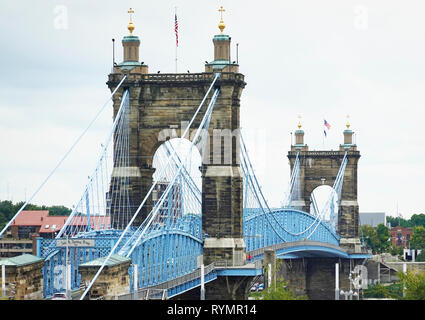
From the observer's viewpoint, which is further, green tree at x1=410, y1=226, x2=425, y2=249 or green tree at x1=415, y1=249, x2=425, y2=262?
green tree at x1=410, y1=226, x2=425, y2=249

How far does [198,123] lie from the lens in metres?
72.7

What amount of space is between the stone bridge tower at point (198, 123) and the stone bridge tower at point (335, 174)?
56626 millimetres

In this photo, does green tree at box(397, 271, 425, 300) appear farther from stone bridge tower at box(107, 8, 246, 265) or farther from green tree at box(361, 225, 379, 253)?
green tree at box(361, 225, 379, 253)

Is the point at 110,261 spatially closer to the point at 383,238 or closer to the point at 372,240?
the point at 372,240

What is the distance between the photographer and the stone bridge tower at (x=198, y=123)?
72.5 metres

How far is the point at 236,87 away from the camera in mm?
72625

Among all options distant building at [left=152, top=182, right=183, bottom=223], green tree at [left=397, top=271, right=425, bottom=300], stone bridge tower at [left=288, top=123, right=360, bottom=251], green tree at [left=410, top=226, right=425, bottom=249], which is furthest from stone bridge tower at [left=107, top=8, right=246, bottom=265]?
green tree at [left=410, top=226, right=425, bottom=249]

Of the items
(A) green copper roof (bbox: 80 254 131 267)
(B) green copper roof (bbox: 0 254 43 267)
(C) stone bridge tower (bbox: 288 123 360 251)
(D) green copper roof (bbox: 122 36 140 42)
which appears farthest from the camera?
(C) stone bridge tower (bbox: 288 123 360 251)

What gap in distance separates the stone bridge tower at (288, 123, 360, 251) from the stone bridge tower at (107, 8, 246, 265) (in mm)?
56626

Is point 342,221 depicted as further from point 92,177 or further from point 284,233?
point 92,177

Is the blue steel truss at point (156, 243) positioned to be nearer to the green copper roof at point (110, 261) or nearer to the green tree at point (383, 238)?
the green copper roof at point (110, 261)

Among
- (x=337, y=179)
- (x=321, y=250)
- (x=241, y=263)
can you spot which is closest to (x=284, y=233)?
(x=321, y=250)

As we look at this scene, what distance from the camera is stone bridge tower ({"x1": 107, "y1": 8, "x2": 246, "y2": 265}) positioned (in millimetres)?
72500

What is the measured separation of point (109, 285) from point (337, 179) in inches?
3267
